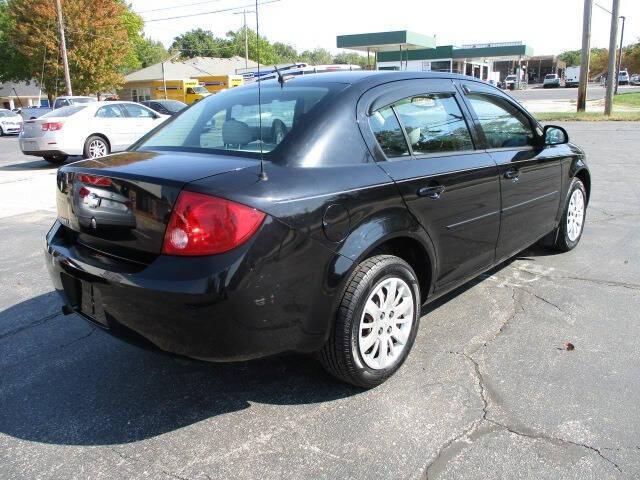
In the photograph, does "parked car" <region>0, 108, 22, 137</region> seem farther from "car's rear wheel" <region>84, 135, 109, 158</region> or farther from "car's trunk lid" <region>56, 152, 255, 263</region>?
"car's trunk lid" <region>56, 152, 255, 263</region>

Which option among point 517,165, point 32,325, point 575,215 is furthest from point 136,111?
point 517,165

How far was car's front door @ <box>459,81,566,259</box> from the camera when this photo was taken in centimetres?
396

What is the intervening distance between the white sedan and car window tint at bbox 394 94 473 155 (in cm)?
1070

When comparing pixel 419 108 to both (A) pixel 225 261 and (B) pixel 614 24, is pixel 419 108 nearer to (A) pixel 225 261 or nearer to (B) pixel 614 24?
(A) pixel 225 261

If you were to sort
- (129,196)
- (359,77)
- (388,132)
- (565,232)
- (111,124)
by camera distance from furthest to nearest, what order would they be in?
(111,124), (565,232), (359,77), (388,132), (129,196)

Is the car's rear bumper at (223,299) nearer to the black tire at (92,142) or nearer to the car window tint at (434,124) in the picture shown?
the car window tint at (434,124)

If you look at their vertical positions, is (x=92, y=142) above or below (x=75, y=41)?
below

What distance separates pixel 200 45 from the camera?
99.7 meters

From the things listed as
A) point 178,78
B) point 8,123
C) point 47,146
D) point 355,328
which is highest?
point 178,78

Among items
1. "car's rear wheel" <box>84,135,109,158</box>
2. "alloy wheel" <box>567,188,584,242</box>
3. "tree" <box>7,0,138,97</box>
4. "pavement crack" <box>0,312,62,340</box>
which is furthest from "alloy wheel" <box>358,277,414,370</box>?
"tree" <box>7,0,138,97</box>

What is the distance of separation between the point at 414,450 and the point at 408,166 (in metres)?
1.52

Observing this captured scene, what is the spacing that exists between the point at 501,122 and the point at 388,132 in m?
1.47

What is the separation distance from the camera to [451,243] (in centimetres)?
346

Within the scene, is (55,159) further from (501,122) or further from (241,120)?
(501,122)
